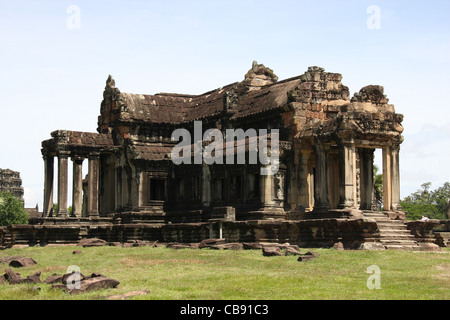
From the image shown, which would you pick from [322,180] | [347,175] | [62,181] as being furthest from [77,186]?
[347,175]

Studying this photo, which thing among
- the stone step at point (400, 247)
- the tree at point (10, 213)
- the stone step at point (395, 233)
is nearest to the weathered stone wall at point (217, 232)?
the stone step at point (400, 247)

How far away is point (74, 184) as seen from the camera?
1614 inches

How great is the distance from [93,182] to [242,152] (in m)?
9.83

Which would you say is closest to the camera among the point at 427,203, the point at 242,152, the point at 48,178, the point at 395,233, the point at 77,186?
the point at 395,233

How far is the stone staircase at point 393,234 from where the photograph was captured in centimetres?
3036

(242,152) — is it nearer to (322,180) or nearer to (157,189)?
(322,180)

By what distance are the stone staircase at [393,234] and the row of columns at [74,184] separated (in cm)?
1538

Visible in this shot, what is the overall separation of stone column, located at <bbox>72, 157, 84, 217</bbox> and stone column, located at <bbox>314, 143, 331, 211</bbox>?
13746 mm

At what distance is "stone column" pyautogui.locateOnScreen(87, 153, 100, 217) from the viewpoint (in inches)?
1601

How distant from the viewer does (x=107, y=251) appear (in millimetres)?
32031

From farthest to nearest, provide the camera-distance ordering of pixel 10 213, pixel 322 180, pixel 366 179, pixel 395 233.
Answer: pixel 10 213
pixel 366 179
pixel 322 180
pixel 395 233

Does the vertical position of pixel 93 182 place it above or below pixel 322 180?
above

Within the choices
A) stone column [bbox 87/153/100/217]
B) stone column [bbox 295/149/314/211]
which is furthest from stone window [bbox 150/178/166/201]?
stone column [bbox 295/149/314/211]
